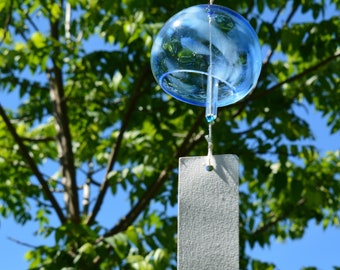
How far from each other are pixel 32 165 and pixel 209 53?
3.12 m

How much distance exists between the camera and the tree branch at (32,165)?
4.62 meters

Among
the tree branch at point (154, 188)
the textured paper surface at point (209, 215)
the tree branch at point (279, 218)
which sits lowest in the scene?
the textured paper surface at point (209, 215)

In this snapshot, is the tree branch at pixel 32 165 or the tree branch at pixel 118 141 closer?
the tree branch at pixel 32 165

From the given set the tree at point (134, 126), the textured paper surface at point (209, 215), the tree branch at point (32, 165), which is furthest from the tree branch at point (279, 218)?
the textured paper surface at point (209, 215)

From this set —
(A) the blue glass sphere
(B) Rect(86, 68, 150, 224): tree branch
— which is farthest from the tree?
(A) the blue glass sphere

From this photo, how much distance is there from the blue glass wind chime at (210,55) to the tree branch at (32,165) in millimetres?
2898

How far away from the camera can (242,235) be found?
5.17m

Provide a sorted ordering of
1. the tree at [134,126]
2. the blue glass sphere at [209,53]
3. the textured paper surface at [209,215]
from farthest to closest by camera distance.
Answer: the tree at [134,126] → the blue glass sphere at [209,53] → the textured paper surface at [209,215]

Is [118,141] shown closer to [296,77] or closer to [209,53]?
[296,77]

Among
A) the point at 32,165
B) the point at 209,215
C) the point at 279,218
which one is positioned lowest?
the point at 209,215

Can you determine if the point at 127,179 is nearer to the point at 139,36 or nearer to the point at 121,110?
the point at 121,110

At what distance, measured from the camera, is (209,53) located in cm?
178

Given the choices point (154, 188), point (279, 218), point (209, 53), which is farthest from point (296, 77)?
point (209, 53)

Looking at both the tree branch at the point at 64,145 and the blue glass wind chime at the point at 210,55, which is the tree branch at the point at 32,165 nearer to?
the tree branch at the point at 64,145
